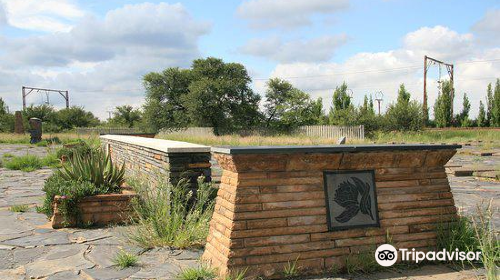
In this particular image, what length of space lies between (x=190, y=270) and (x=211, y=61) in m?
44.6

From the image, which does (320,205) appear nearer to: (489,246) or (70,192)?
(489,246)

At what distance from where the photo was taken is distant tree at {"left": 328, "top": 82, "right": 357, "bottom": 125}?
34.1 meters

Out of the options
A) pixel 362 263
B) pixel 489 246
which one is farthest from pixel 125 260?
pixel 489 246

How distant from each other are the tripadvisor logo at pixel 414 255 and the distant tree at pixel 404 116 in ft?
97.7

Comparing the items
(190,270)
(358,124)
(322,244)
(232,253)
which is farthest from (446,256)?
(358,124)

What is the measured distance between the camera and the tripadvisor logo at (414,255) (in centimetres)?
389

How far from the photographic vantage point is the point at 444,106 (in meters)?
38.7

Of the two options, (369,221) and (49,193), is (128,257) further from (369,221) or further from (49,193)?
(49,193)

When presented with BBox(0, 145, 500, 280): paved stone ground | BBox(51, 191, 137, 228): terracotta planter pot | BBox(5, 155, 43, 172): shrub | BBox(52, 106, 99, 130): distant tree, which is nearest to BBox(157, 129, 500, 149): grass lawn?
BBox(5, 155, 43, 172): shrub

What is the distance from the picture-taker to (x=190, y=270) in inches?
141

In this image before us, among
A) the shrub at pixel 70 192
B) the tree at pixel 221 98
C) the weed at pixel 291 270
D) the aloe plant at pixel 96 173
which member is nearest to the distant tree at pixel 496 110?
the tree at pixel 221 98

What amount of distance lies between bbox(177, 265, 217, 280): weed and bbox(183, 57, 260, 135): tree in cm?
3869

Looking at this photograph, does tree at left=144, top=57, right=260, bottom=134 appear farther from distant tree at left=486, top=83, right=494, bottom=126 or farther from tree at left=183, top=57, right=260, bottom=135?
distant tree at left=486, top=83, right=494, bottom=126

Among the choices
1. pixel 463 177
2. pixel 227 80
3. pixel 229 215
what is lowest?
pixel 463 177
